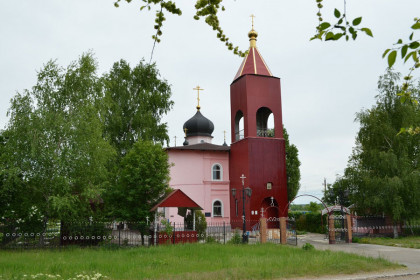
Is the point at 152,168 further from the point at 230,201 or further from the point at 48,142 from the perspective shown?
the point at 230,201

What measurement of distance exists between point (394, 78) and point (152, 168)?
57.5ft

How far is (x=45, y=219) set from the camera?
57.5ft

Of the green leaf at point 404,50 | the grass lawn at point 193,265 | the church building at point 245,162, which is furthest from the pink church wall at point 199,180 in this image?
the green leaf at point 404,50

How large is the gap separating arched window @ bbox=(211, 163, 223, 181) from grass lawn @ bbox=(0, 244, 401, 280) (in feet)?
50.7

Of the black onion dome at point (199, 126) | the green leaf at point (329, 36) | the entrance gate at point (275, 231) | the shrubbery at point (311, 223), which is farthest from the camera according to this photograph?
the black onion dome at point (199, 126)

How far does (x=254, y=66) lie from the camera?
28797 mm

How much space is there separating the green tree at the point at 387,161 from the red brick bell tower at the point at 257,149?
497cm

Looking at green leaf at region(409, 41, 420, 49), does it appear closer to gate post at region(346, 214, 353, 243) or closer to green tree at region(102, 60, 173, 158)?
gate post at region(346, 214, 353, 243)

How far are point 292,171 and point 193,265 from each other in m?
23.8

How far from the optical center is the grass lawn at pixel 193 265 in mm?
10000

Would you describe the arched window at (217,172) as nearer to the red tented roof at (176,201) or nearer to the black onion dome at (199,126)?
the black onion dome at (199,126)

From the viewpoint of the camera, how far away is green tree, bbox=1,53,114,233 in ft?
56.5

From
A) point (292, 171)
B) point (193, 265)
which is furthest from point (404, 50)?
Result: point (292, 171)

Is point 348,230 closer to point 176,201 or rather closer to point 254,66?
point 176,201
